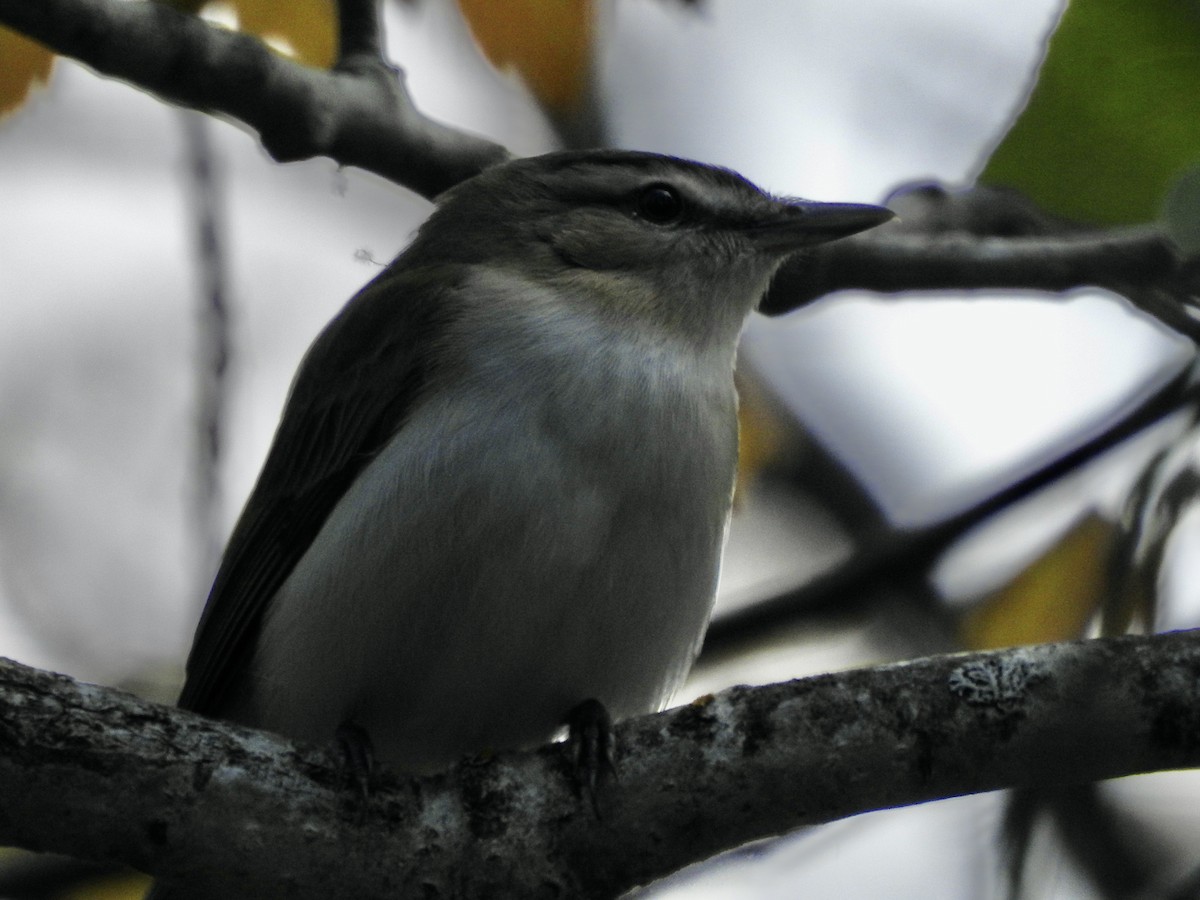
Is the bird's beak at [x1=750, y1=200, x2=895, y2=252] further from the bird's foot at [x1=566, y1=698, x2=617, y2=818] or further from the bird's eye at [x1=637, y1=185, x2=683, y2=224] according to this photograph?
the bird's foot at [x1=566, y1=698, x2=617, y2=818]

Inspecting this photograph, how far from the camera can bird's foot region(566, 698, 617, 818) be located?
3.38m

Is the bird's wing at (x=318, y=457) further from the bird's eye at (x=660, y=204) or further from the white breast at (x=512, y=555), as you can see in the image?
the bird's eye at (x=660, y=204)

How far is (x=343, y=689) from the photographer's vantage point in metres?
4.27

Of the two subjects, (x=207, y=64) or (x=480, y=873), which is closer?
(x=480, y=873)

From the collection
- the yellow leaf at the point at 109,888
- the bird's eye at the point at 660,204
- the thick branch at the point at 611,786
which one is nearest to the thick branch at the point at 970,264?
the bird's eye at the point at 660,204

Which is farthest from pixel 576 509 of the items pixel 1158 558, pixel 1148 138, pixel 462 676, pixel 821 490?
pixel 821 490

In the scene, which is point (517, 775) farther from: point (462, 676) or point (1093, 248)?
point (1093, 248)

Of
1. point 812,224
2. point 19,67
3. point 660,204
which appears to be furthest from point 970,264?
point 19,67

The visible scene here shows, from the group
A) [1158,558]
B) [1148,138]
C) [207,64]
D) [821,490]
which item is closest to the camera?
[1148,138]

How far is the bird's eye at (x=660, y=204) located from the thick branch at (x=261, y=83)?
73 centimetres

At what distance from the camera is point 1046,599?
5801 mm

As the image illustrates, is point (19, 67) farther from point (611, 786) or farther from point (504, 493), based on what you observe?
point (611, 786)

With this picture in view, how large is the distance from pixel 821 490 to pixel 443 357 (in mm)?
2656

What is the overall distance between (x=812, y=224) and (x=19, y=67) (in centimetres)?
279
